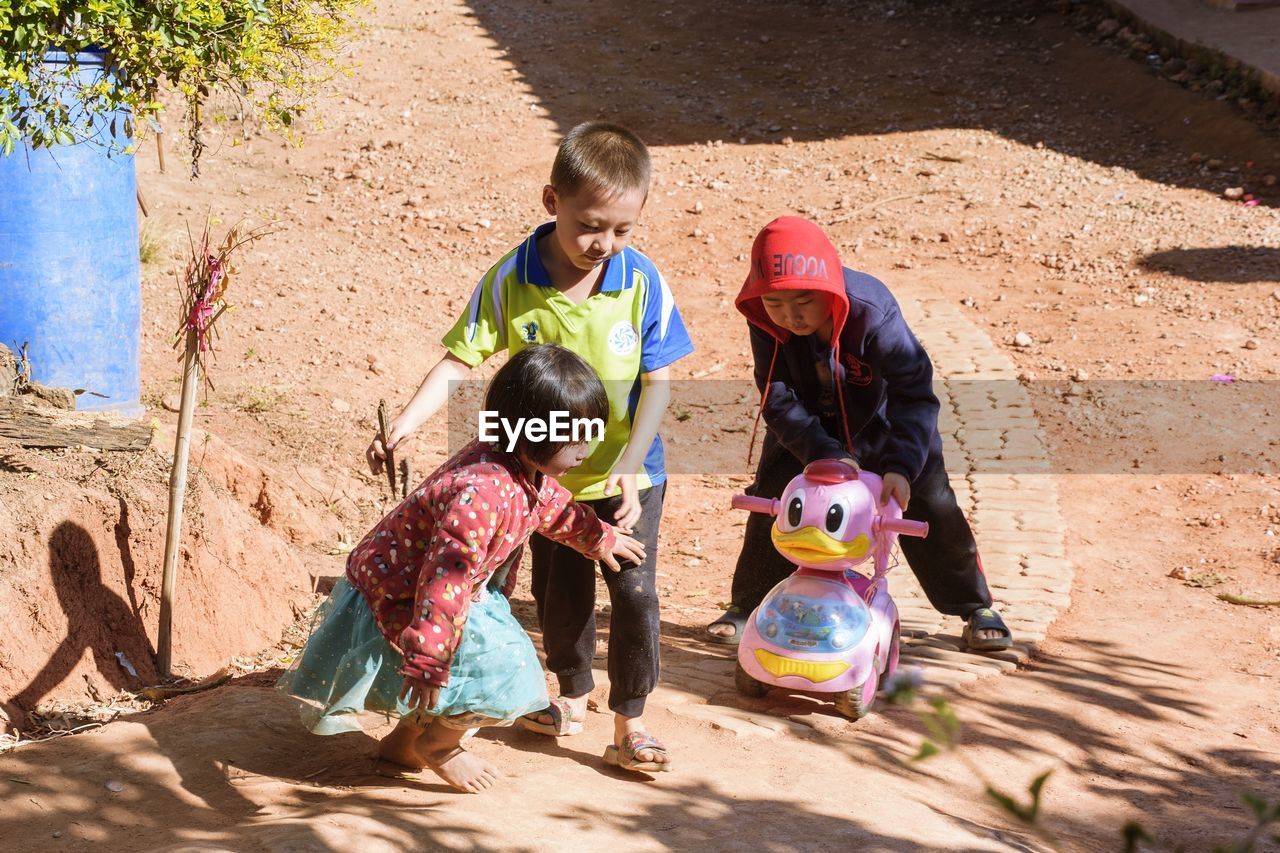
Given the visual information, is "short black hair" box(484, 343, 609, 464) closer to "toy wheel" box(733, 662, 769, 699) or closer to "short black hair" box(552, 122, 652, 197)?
"short black hair" box(552, 122, 652, 197)

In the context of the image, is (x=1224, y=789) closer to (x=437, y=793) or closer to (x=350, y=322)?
(x=437, y=793)

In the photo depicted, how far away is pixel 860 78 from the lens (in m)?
13.7

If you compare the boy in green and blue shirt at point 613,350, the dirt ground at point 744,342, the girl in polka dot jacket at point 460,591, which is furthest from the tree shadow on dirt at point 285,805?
the boy in green and blue shirt at point 613,350

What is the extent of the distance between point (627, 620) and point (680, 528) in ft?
10.2

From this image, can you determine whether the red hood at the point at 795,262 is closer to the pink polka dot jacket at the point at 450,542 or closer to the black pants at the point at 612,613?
the black pants at the point at 612,613

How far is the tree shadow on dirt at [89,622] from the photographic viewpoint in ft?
→ 12.9

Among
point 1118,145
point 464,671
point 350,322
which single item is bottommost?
point 464,671

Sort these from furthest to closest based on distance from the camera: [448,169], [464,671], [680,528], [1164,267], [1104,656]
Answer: [448,169] < [1164,267] < [680,528] < [1104,656] < [464,671]

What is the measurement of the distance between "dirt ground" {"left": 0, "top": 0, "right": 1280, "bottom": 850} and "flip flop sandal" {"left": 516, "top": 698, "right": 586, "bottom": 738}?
0.07 meters

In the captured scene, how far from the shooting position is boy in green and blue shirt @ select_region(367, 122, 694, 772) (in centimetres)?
336

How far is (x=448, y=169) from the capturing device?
11367mm

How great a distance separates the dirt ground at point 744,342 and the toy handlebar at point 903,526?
2.19ft

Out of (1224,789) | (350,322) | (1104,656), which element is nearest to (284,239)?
(350,322)

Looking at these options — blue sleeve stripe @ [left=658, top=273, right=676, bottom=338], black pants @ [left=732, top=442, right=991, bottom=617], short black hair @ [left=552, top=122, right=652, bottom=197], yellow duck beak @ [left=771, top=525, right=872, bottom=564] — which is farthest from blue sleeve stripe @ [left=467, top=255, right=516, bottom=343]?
black pants @ [left=732, top=442, right=991, bottom=617]
